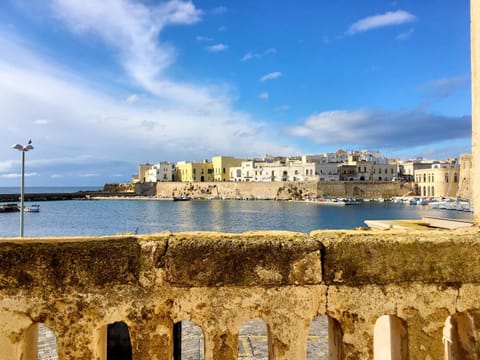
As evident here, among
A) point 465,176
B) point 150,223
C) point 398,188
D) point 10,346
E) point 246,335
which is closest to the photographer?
point 10,346

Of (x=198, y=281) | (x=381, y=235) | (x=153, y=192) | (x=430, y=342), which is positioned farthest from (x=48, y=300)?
(x=153, y=192)

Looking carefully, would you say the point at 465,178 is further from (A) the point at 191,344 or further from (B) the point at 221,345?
(B) the point at 221,345

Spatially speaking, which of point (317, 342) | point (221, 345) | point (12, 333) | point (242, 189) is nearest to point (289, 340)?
point (221, 345)

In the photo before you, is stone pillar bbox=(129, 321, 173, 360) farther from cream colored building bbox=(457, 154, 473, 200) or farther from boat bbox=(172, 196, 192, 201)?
boat bbox=(172, 196, 192, 201)

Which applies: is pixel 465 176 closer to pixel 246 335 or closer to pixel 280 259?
pixel 246 335

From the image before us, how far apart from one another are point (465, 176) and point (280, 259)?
4128 inches

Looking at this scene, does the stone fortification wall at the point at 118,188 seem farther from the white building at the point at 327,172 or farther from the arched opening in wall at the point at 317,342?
the arched opening in wall at the point at 317,342

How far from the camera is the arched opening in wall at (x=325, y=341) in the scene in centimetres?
314

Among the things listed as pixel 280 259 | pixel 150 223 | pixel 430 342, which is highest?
pixel 280 259

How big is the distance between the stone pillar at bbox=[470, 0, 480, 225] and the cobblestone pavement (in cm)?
648

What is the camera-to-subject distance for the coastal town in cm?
11006

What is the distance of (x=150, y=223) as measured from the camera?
66062mm

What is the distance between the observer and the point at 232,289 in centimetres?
300

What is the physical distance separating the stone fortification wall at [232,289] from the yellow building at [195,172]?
138 m
